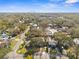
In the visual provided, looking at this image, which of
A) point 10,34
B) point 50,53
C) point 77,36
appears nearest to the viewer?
point 50,53

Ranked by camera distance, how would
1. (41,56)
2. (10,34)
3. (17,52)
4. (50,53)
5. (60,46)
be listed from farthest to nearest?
(10,34)
(60,46)
(17,52)
(50,53)
(41,56)

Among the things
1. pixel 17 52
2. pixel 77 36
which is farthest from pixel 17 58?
pixel 77 36

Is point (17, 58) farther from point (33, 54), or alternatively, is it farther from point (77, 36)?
point (77, 36)

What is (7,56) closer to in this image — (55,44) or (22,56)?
(22,56)

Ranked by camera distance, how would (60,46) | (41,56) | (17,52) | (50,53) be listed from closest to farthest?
(41,56), (50,53), (17,52), (60,46)

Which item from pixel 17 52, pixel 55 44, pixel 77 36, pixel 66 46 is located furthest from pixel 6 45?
pixel 77 36

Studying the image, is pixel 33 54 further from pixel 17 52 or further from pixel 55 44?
pixel 55 44

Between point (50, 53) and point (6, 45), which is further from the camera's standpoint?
point (6, 45)

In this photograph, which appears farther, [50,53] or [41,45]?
[41,45]

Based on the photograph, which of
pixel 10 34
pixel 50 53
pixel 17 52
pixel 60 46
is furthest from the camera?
pixel 10 34
